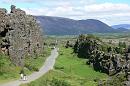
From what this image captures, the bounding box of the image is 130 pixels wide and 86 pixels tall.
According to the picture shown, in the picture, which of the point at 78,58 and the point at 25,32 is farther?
the point at 78,58

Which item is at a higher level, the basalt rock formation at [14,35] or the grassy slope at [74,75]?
the basalt rock formation at [14,35]

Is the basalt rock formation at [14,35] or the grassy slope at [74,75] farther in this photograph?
the basalt rock formation at [14,35]

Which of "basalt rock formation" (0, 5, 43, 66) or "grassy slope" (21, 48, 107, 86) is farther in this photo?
"basalt rock formation" (0, 5, 43, 66)

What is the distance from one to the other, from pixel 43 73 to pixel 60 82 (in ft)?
49.0

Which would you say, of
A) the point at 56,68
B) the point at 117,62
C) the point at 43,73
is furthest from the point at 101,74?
the point at 43,73

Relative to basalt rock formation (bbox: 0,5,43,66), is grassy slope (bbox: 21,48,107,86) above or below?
below

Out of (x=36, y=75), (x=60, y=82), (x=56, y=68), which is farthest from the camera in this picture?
(x=56, y=68)

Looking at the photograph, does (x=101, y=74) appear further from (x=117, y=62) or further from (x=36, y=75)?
(x=36, y=75)

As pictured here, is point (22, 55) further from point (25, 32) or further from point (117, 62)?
point (117, 62)

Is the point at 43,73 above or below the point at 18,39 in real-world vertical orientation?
below

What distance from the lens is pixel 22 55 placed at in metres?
104

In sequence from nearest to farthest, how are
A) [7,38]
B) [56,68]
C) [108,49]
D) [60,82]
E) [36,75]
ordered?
[60,82], [36,75], [7,38], [56,68], [108,49]

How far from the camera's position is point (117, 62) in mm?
112938

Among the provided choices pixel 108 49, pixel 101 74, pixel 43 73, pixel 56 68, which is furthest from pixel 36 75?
pixel 108 49
